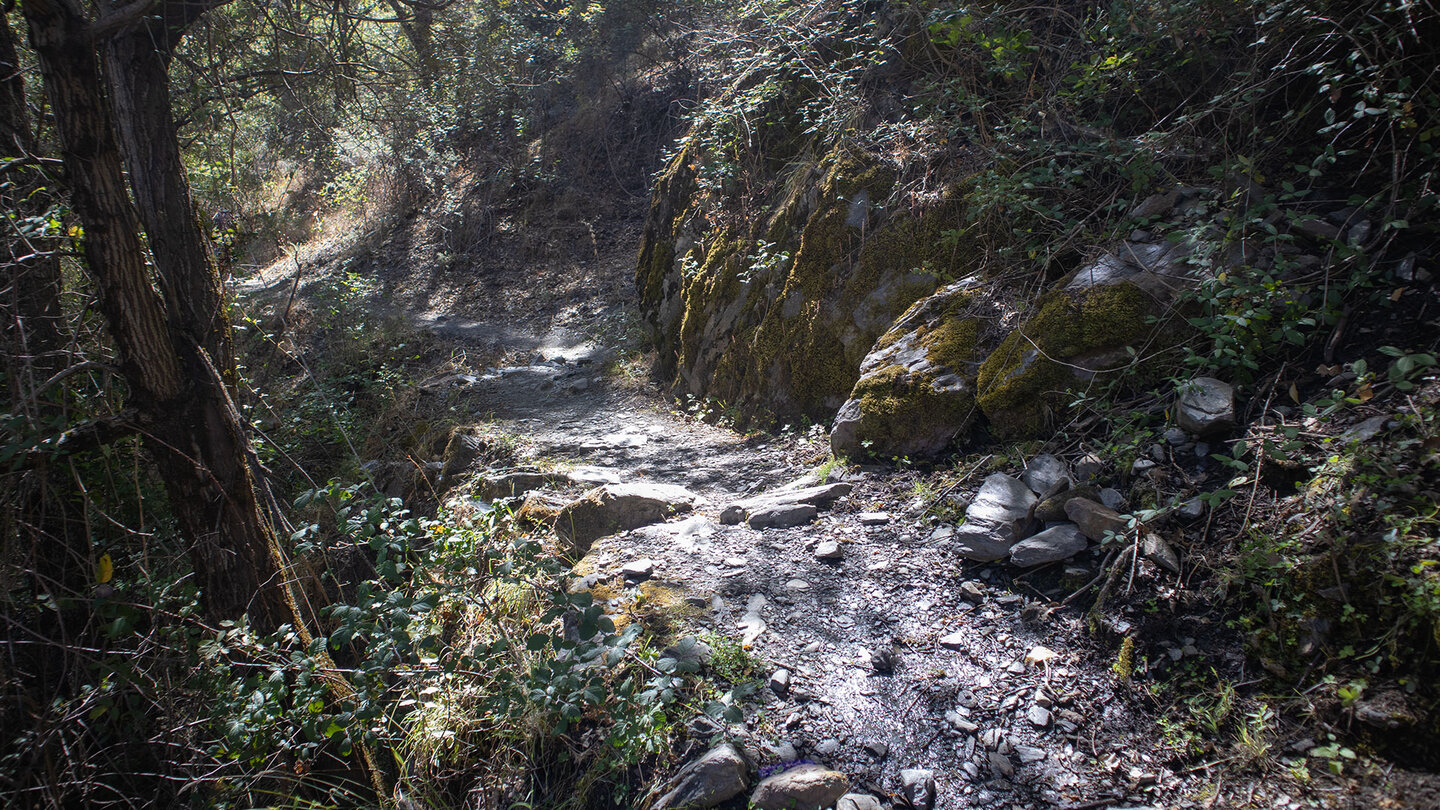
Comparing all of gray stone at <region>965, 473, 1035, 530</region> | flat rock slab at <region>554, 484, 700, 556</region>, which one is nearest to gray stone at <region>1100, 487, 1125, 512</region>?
gray stone at <region>965, 473, 1035, 530</region>

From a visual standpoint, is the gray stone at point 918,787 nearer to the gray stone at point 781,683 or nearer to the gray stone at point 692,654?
the gray stone at point 781,683

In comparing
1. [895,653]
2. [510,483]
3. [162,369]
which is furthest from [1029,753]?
[510,483]

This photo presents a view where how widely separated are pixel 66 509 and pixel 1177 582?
4.61 metres

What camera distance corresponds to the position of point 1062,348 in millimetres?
3354

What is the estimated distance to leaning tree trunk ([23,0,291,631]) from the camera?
96.3 inches

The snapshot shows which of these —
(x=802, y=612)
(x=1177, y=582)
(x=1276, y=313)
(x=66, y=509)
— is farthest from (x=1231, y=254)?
(x=66, y=509)

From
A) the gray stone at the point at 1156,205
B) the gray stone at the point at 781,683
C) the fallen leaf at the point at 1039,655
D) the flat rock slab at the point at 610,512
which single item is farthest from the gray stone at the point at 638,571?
the gray stone at the point at 1156,205

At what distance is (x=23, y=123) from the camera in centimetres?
329

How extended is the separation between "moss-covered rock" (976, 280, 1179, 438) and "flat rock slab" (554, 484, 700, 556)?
197 centimetres

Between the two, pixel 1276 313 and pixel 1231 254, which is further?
pixel 1231 254

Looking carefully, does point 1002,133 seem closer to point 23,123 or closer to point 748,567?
point 748,567

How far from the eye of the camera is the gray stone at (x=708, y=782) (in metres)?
2.10

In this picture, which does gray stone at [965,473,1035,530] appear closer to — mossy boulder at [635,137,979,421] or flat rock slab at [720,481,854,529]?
flat rock slab at [720,481,854,529]

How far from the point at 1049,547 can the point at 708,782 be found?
1636 millimetres
